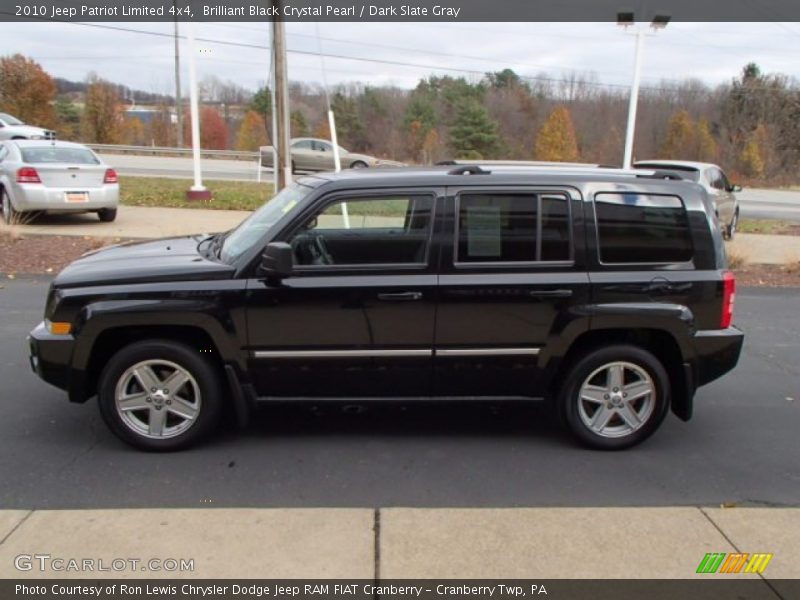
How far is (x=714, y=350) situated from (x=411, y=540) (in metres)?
2.28

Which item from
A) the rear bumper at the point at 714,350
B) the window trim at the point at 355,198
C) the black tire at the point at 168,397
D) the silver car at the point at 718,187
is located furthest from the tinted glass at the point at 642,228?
the silver car at the point at 718,187

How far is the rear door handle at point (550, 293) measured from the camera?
3945mm

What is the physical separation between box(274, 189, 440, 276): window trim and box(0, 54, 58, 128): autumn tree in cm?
3976

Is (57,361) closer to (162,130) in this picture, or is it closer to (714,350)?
(714,350)

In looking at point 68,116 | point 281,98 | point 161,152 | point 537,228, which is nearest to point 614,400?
point 537,228

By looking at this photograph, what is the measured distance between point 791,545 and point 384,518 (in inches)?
75.8

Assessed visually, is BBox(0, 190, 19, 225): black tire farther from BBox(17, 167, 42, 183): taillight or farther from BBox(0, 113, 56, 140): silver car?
BBox(0, 113, 56, 140): silver car

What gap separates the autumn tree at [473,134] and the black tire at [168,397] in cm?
4498

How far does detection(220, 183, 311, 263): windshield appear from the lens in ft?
13.4

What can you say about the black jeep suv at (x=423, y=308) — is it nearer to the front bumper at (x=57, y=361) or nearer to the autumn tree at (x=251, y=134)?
the front bumper at (x=57, y=361)

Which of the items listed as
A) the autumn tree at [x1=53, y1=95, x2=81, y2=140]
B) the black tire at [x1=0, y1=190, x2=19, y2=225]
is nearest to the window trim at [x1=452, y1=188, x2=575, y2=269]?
the black tire at [x1=0, y1=190, x2=19, y2=225]

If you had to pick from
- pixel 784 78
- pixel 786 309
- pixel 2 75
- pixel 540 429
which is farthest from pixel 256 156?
pixel 784 78

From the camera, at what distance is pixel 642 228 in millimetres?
4074
